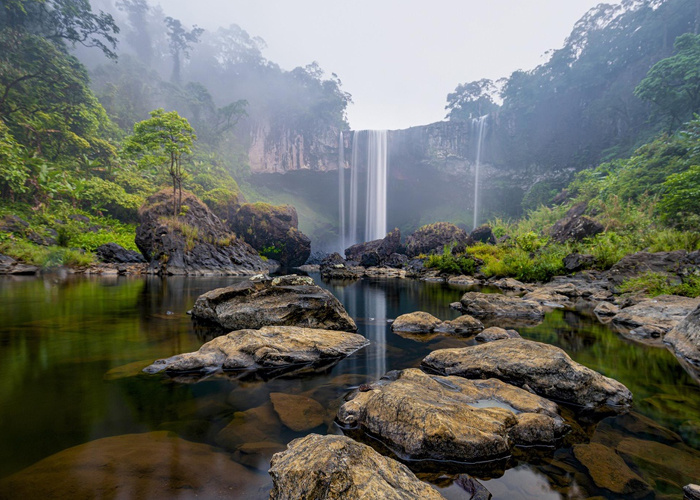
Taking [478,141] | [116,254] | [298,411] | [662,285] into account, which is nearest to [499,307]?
[662,285]

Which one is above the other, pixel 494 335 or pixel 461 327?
pixel 494 335

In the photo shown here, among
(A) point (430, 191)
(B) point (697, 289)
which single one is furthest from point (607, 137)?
(B) point (697, 289)

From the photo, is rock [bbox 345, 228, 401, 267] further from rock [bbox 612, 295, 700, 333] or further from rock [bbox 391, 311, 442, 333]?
rock [bbox 391, 311, 442, 333]

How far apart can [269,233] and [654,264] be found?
29049mm

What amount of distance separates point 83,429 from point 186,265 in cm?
1845

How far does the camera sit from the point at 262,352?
158 inches

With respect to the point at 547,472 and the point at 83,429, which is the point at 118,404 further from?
the point at 547,472

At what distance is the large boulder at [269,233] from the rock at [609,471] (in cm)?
3123

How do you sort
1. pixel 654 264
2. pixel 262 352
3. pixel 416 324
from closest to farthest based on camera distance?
pixel 262 352 → pixel 416 324 → pixel 654 264

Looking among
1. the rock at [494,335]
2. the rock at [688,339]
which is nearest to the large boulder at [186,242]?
the rock at [494,335]

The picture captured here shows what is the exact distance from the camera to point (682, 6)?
3400 centimetres

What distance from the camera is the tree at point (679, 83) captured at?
25.5m

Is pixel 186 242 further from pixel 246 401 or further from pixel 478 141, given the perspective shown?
pixel 478 141

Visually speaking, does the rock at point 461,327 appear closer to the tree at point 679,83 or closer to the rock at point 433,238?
the rock at point 433,238
